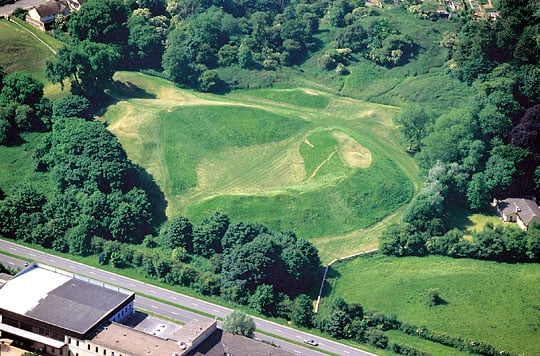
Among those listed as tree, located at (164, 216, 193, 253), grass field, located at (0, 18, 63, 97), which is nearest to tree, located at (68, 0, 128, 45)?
grass field, located at (0, 18, 63, 97)

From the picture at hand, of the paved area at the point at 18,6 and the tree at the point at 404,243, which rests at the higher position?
the paved area at the point at 18,6

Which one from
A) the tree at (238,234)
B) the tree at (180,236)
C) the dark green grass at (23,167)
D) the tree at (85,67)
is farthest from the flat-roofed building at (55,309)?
the tree at (85,67)

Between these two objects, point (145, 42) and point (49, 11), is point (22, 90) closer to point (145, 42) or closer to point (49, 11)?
point (145, 42)

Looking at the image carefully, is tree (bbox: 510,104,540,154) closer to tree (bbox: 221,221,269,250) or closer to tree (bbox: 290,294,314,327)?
tree (bbox: 221,221,269,250)

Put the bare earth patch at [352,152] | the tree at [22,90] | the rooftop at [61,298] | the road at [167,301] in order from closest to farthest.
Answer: the rooftop at [61,298]
the road at [167,301]
the bare earth patch at [352,152]
the tree at [22,90]

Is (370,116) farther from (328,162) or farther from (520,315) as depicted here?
(520,315)

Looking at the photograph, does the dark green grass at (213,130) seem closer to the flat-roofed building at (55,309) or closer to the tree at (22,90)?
the tree at (22,90)

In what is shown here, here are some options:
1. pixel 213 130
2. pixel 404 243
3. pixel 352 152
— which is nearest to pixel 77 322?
pixel 404 243
